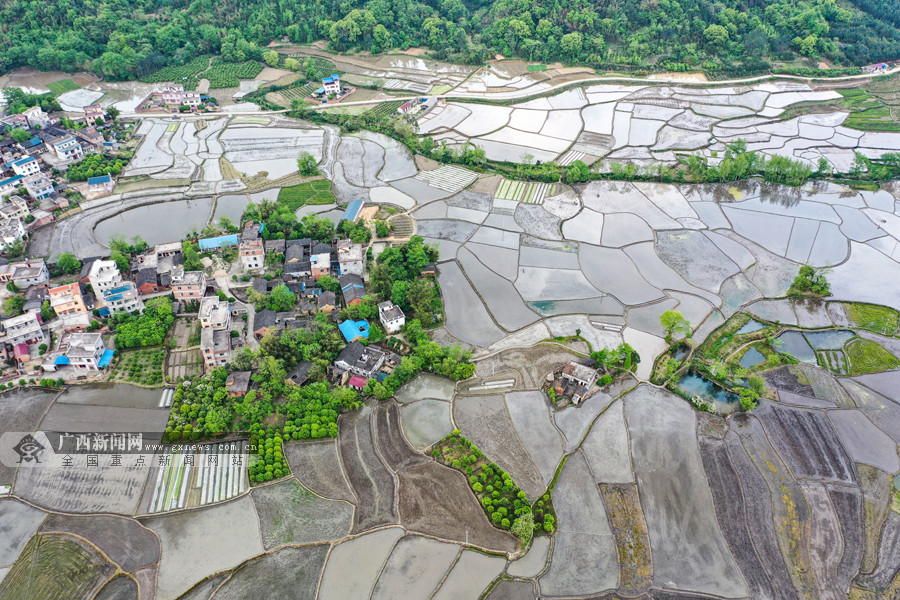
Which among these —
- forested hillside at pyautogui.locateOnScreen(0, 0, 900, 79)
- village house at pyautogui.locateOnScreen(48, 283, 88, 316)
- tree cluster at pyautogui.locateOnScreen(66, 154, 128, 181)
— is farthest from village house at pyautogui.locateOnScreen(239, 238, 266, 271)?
forested hillside at pyautogui.locateOnScreen(0, 0, 900, 79)

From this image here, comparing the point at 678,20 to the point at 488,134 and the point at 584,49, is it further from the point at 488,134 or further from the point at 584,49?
the point at 488,134

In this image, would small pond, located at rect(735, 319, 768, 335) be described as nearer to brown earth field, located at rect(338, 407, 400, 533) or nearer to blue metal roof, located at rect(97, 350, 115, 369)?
brown earth field, located at rect(338, 407, 400, 533)

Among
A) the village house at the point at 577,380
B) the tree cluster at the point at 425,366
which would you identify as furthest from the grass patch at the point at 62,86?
the village house at the point at 577,380

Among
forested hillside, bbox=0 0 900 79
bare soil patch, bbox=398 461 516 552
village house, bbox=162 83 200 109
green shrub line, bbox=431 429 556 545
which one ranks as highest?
forested hillside, bbox=0 0 900 79

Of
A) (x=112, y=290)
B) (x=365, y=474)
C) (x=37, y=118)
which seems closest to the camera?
(x=365, y=474)

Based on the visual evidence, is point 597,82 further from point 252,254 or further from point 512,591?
point 512,591

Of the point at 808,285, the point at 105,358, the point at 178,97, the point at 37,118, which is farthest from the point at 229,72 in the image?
the point at 808,285

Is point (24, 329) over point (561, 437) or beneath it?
beneath
